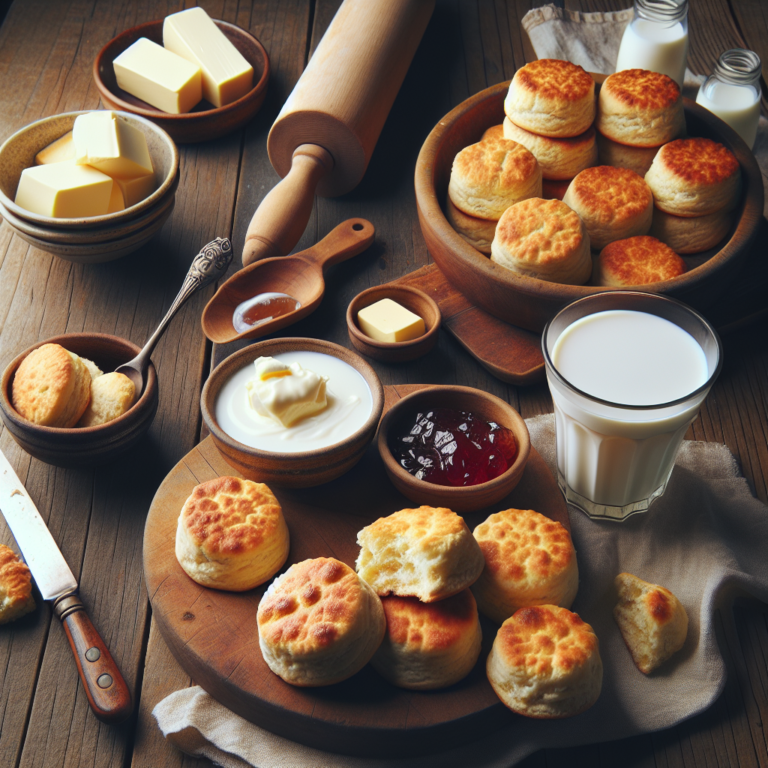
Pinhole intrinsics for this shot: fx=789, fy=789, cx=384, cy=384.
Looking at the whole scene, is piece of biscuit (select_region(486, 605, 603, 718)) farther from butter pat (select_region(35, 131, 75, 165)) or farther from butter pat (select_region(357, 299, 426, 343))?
butter pat (select_region(35, 131, 75, 165))

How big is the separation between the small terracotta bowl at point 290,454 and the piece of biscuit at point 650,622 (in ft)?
2.15

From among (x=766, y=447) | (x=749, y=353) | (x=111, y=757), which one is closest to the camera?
(x=111, y=757)

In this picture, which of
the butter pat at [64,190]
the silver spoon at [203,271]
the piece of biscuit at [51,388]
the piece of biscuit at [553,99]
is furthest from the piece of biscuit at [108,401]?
the piece of biscuit at [553,99]

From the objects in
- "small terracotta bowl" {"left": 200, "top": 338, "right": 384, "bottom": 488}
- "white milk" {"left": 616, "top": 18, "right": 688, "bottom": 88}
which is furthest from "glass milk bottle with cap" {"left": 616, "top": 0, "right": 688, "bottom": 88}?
"small terracotta bowl" {"left": 200, "top": 338, "right": 384, "bottom": 488}

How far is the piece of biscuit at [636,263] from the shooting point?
2.04m

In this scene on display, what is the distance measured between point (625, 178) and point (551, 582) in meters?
1.20

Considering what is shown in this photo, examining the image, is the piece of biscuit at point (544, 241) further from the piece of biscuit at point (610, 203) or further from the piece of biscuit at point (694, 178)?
the piece of biscuit at point (694, 178)

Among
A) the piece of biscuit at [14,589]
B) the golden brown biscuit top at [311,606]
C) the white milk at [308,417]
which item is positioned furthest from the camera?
the white milk at [308,417]

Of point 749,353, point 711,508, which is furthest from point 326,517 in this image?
point 749,353

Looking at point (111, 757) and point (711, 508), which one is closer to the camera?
point (111, 757)

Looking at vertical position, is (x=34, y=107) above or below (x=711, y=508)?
above

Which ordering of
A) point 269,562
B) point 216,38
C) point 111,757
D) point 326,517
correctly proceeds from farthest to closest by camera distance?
point 216,38 < point 326,517 < point 269,562 < point 111,757

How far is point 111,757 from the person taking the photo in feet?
5.05

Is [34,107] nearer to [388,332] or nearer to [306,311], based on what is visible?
[306,311]
